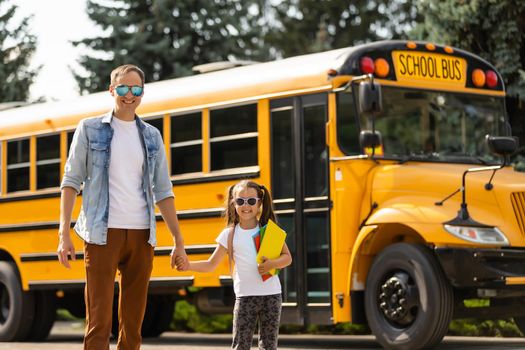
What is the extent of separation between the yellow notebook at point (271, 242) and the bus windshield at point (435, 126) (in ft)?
11.4

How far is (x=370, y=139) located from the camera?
9.50 m

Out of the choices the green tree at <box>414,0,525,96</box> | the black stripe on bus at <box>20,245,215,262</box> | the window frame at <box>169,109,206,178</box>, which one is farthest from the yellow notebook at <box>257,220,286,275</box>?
the green tree at <box>414,0,525,96</box>

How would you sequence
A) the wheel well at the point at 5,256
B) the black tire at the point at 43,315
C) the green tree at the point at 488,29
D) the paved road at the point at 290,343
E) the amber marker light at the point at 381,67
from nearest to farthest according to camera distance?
the amber marker light at the point at 381,67 → the paved road at the point at 290,343 → the black tire at the point at 43,315 → the wheel well at the point at 5,256 → the green tree at the point at 488,29

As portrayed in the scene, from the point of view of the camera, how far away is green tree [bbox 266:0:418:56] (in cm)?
3506

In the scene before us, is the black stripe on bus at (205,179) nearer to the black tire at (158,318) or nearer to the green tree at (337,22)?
the black tire at (158,318)

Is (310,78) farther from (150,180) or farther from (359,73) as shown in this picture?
(150,180)

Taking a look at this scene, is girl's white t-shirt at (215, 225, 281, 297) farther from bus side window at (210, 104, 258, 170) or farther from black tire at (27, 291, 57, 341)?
black tire at (27, 291, 57, 341)

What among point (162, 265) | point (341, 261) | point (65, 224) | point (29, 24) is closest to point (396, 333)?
point (341, 261)

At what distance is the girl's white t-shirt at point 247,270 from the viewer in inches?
253

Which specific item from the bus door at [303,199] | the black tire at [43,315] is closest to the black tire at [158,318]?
the black tire at [43,315]

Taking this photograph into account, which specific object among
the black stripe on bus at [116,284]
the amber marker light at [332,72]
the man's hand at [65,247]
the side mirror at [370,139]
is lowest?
the black stripe on bus at [116,284]

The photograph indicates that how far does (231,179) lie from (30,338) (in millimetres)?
3308

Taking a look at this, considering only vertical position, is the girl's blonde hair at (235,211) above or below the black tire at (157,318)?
above

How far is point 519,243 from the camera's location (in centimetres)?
912
